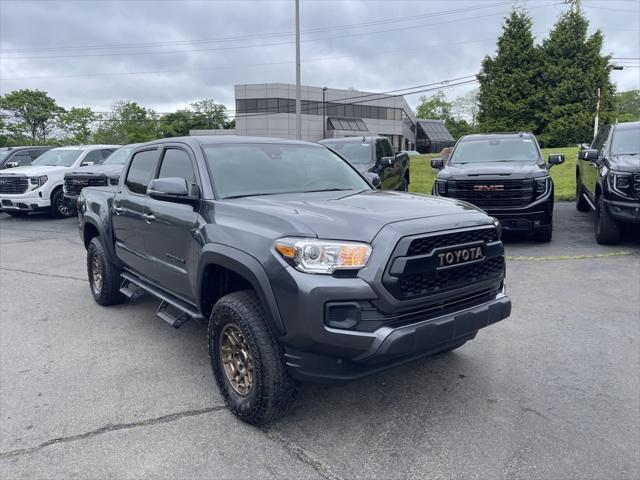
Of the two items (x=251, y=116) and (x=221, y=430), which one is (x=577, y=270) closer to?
(x=221, y=430)

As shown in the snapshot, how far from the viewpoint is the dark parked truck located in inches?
111

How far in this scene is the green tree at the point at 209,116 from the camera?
90.8 m

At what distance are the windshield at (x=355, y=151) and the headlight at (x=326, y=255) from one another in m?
8.65

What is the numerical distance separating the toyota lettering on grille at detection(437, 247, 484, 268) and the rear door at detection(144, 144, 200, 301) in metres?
1.76

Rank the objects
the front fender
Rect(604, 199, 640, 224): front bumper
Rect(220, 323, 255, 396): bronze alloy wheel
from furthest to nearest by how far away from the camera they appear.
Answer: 1. Rect(604, 199, 640, 224): front bumper
2. Rect(220, 323, 255, 396): bronze alloy wheel
3. the front fender

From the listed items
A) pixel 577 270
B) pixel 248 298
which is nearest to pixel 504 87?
pixel 577 270

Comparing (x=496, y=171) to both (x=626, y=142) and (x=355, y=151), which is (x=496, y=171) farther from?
(x=355, y=151)

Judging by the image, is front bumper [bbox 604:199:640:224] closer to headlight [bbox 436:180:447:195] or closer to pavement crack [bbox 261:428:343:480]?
headlight [bbox 436:180:447:195]

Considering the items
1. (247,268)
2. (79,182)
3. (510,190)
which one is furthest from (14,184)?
(247,268)

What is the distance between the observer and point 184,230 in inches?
153

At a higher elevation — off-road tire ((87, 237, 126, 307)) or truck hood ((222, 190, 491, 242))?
truck hood ((222, 190, 491, 242))

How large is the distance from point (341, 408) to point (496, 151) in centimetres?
758

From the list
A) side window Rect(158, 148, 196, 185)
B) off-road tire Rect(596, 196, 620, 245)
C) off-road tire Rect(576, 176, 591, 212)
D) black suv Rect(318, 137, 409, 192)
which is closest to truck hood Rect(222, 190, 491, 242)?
side window Rect(158, 148, 196, 185)

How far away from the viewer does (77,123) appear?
60.9 metres
